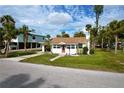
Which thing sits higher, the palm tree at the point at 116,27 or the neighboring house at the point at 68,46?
the palm tree at the point at 116,27

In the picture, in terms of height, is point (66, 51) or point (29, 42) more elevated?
point (29, 42)

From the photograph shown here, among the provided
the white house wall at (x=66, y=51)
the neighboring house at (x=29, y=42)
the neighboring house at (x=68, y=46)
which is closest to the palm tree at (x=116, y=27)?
the neighboring house at (x=68, y=46)

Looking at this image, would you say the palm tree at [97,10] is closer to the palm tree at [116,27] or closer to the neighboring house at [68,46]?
the palm tree at [116,27]

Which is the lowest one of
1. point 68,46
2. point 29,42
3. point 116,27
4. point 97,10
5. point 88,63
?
point 88,63

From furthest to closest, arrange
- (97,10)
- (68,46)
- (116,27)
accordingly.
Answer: (97,10) → (116,27) → (68,46)

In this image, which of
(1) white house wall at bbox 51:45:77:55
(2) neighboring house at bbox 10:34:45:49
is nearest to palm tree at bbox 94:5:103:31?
(2) neighboring house at bbox 10:34:45:49

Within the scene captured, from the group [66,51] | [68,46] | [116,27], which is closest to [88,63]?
[66,51]

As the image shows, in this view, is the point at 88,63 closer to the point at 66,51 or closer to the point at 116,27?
the point at 66,51

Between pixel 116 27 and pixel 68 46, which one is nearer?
pixel 68 46

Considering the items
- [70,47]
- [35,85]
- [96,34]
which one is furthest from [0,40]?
[96,34]

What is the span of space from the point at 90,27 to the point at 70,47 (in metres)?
22.8
